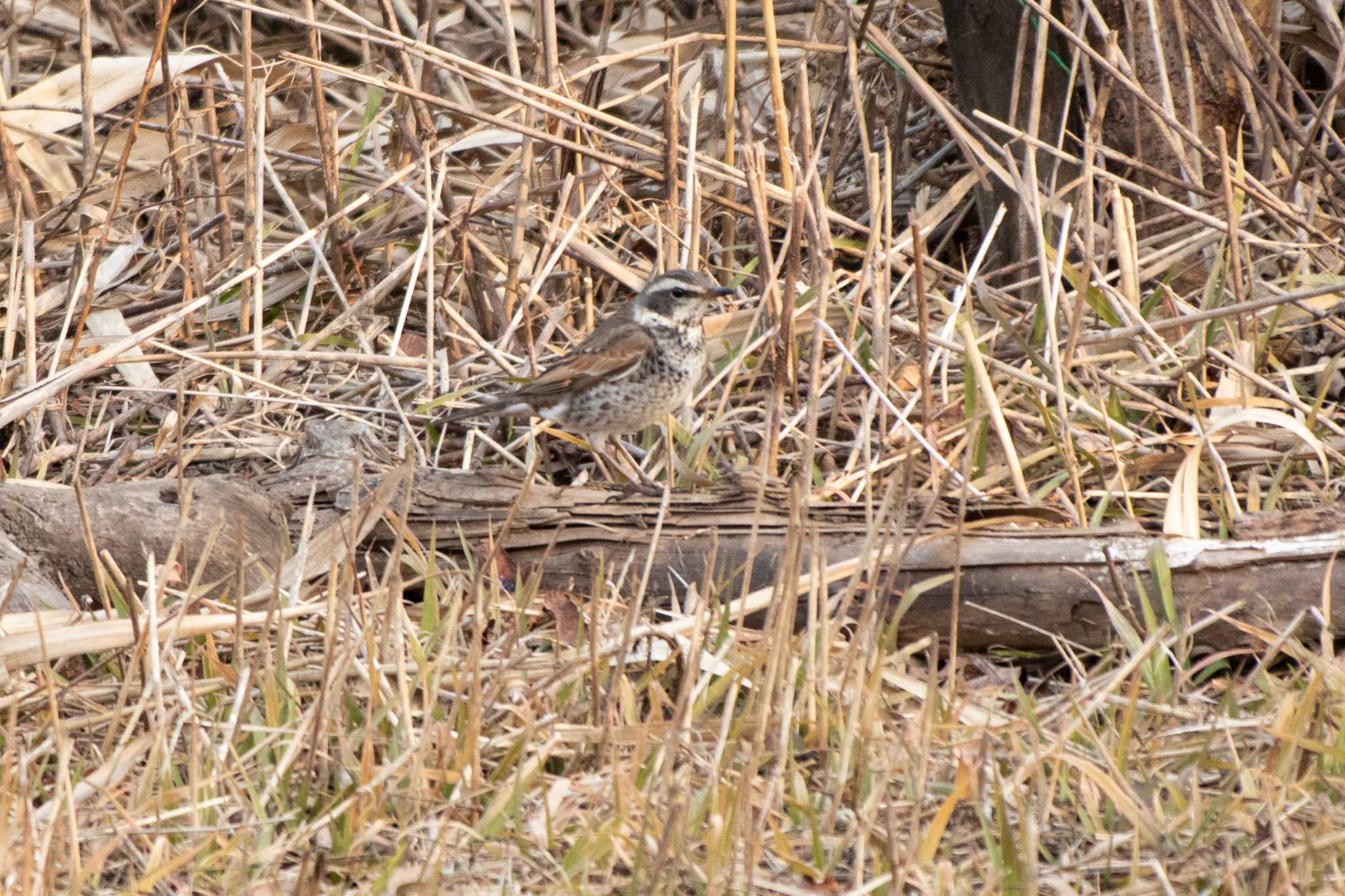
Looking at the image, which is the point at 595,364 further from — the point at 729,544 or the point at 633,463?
the point at 729,544

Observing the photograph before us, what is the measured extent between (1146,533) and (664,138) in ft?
8.06

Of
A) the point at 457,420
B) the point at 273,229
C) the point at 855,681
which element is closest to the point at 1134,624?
the point at 855,681

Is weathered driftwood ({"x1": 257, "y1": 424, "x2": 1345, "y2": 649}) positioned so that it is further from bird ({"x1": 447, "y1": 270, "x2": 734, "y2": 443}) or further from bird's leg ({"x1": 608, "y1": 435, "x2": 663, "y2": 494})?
bird ({"x1": 447, "y1": 270, "x2": 734, "y2": 443})

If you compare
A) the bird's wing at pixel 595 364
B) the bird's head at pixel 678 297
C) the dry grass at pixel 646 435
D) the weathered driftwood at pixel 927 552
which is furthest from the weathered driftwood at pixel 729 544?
the bird's head at pixel 678 297

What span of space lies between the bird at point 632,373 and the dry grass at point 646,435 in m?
0.19

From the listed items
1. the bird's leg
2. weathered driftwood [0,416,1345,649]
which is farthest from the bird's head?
weathered driftwood [0,416,1345,649]

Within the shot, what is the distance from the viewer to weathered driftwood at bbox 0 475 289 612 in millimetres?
4148

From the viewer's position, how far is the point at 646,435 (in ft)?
19.1

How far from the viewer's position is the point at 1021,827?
280 centimetres

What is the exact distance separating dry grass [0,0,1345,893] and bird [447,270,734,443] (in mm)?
191

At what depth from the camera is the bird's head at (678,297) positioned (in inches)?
210

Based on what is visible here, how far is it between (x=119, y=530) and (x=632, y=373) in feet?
5.83

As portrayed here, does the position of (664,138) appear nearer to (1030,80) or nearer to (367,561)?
(1030,80)

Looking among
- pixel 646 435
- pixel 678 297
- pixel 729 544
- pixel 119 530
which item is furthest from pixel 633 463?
pixel 119 530
